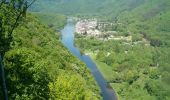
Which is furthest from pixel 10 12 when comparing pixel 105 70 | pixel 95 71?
pixel 105 70

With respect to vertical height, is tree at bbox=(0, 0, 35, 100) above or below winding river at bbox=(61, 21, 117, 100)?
above

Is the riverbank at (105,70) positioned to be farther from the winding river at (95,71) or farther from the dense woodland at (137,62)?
the winding river at (95,71)

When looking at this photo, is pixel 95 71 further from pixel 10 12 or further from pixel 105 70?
pixel 10 12

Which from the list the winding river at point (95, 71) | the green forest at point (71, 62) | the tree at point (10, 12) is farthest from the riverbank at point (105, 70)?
the tree at point (10, 12)

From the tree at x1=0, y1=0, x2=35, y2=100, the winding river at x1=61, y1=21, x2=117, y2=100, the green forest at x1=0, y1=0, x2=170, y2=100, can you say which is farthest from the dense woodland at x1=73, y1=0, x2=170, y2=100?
the tree at x1=0, y1=0, x2=35, y2=100

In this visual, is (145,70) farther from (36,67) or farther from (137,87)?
(36,67)

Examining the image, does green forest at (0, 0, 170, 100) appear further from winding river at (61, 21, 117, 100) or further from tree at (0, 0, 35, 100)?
winding river at (61, 21, 117, 100)

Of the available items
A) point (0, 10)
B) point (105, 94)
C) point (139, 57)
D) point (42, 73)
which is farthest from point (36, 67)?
point (139, 57)

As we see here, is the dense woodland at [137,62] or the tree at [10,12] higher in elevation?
the tree at [10,12]
